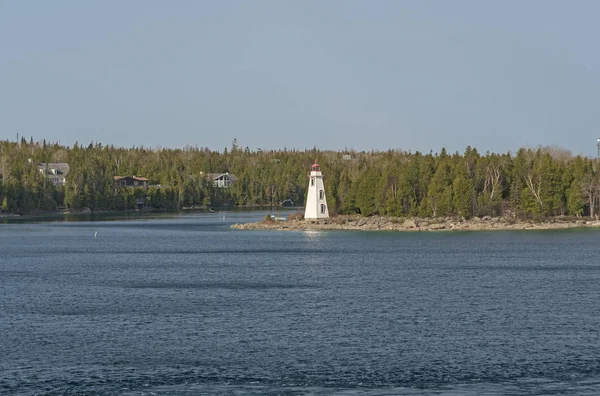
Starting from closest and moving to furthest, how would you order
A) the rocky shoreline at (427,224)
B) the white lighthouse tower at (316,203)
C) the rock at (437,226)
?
the rock at (437,226) < the rocky shoreline at (427,224) < the white lighthouse tower at (316,203)

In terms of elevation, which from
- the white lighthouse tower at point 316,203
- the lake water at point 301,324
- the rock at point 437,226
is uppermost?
the white lighthouse tower at point 316,203

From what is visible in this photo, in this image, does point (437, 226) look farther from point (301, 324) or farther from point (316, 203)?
point (301, 324)

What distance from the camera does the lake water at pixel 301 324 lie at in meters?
29.2

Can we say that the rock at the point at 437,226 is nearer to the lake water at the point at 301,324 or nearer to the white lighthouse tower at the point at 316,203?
the white lighthouse tower at the point at 316,203

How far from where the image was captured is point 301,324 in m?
39.1

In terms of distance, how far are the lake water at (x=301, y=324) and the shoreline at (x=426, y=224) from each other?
1316 inches

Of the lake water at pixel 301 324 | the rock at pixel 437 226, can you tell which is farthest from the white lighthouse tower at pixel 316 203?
the lake water at pixel 301 324

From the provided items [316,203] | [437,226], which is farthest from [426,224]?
[316,203]

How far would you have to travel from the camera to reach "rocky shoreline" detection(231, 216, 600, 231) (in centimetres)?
11075

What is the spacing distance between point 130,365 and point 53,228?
9587 centimetres

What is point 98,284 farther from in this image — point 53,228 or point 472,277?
point 53,228

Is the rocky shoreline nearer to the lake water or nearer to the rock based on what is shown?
the rock

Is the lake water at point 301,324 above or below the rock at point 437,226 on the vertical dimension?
below

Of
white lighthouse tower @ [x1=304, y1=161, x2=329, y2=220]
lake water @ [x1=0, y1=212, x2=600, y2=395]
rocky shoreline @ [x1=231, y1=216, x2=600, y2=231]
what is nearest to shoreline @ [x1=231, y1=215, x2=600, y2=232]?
rocky shoreline @ [x1=231, y1=216, x2=600, y2=231]
